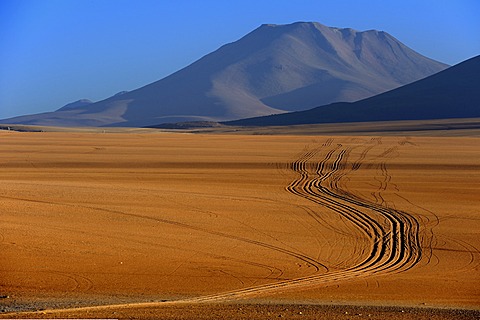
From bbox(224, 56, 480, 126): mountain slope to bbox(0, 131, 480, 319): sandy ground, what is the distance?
8998cm

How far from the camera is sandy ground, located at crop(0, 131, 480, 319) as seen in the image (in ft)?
36.5

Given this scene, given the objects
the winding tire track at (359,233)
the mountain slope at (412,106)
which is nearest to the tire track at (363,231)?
the winding tire track at (359,233)

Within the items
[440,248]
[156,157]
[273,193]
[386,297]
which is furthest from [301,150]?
[386,297]

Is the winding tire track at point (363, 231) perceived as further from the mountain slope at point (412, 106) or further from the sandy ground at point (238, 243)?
the mountain slope at point (412, 106)

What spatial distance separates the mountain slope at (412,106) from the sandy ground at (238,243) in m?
90.0

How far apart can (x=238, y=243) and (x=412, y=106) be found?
366ft

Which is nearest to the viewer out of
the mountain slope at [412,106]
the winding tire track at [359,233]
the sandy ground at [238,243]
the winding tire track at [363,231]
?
the sandy ground at [238,243]

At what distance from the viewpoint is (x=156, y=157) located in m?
34.1

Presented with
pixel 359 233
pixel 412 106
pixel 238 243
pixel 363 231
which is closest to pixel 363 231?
pixel 363 231

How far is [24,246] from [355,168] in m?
18.4

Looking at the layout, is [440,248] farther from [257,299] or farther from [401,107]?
[401,107]

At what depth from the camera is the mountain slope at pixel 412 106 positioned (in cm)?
11662

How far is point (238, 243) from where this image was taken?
1517cm

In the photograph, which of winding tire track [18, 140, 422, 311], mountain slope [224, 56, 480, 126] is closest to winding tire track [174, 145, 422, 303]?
winding tire track [18, 140, 422, 311]
